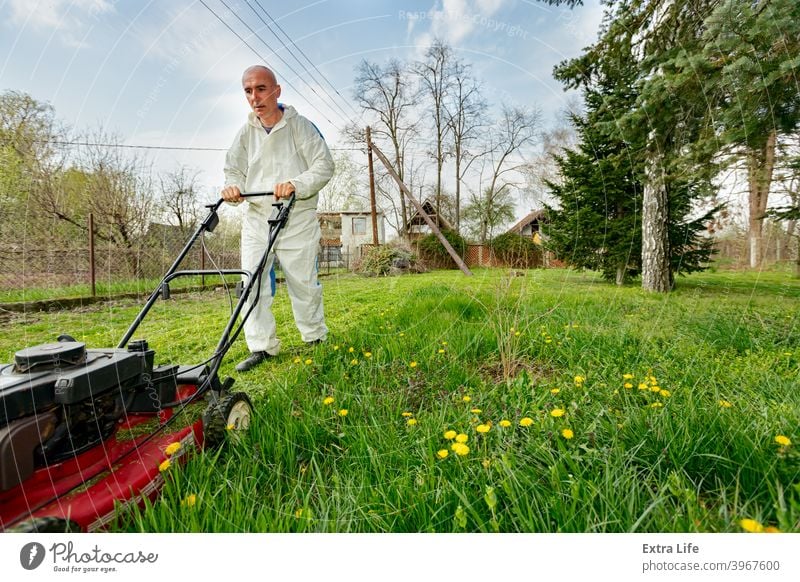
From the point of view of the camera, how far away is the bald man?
2240 millimetres

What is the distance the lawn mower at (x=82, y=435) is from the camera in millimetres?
831

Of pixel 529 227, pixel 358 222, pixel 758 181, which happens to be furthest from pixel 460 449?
pixel 358 222

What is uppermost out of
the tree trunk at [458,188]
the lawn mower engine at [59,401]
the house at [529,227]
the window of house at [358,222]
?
the window of house at [358,222]

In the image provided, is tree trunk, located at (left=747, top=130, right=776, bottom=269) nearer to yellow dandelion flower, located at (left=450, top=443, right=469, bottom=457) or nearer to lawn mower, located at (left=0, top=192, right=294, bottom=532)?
yellow dandelion flower, located at (left=450, top=443, right=469, bottom=457)

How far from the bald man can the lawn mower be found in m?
1.10

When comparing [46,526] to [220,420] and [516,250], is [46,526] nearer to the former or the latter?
[220,420]

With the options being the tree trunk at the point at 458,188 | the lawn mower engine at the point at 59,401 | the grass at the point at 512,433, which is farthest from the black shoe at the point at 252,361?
the tree trunk at the point at 458,188

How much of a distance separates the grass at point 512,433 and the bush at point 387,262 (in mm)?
4890

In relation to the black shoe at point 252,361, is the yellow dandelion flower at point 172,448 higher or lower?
higher

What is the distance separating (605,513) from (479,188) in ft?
6.83

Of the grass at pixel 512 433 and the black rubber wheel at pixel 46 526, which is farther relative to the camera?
the grass at pixel 512 433

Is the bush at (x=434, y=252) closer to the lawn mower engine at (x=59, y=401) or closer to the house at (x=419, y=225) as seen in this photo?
the house at (x=419, y=225)

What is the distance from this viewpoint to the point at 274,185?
2209mm

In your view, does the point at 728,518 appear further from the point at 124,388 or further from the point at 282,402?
the point at 124,388
